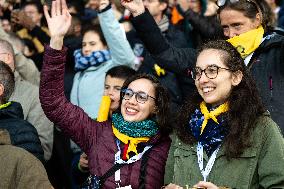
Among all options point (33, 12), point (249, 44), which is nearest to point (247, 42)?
point (249, 44)

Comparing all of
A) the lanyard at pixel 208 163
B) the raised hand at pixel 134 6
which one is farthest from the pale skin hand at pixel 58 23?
the lanyard at pixel 208 163

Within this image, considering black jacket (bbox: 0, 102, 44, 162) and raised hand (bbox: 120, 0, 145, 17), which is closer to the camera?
black jacket (bbox: 0, 102, 44, 162)

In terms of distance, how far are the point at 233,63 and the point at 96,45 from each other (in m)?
2.80

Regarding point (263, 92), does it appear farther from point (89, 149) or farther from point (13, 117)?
point (13, 117)

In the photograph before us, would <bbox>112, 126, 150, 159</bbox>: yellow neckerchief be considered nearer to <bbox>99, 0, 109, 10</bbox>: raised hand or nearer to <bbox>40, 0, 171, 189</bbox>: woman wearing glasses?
<bbox>40, 0, 171, 189</bbox>: woman wearing glasses

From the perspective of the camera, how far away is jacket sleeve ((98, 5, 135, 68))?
18.6 ft

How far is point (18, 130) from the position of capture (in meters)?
4.26

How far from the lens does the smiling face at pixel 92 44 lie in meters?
6.32

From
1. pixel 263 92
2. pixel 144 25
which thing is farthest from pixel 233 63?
pixel 144 25

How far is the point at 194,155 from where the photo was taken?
3.68 metres

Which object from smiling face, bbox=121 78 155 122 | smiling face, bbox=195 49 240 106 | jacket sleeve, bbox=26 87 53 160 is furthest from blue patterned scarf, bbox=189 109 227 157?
jacket sleeve, bbox=26 87 53 160

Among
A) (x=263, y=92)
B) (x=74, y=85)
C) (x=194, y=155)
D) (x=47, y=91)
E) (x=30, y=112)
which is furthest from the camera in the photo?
(x=74, y=85)

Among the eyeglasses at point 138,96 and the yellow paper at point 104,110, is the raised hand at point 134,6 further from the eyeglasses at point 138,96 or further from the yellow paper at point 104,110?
the yellow paper at point 104,110

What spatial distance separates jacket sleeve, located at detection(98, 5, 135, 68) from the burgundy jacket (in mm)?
1659
